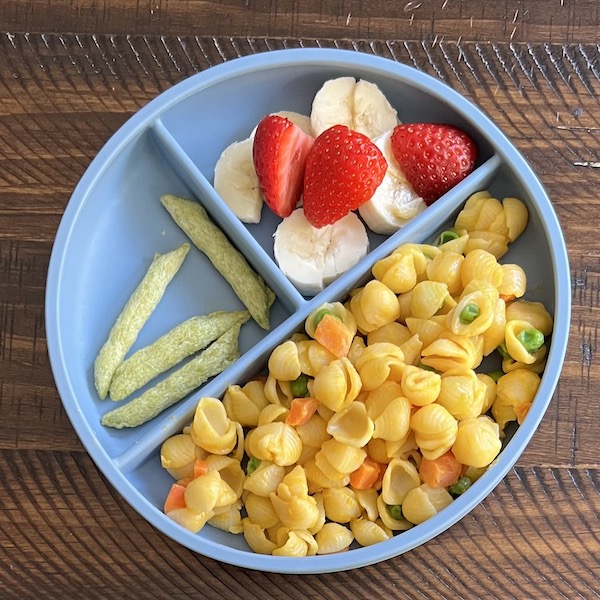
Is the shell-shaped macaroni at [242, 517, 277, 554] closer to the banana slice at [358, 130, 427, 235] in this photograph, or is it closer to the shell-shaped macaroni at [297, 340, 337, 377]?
the shell-shaped macaroni at [297, 340, 337, 377]


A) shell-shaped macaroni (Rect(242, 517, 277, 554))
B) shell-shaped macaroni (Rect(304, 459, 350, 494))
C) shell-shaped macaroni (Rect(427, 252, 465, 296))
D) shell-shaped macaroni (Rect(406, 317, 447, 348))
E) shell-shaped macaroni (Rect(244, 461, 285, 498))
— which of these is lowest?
shell-shaped macaroni (Rect(242, 517, 277, 554))

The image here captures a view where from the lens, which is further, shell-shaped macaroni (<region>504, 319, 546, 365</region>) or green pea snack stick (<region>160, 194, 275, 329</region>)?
green pea snack stick (<region>160, 194, 275, 329</region>)

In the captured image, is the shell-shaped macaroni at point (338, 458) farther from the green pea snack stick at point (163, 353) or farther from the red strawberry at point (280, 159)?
the red strawberry at point (280, 159)

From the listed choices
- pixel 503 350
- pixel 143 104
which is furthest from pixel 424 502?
pixel 143 104

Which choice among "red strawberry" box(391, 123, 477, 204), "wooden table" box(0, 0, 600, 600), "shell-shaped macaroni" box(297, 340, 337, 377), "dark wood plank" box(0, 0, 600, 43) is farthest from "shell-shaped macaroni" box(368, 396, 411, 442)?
"dark wood plank" box(0, 0, 600, 43)

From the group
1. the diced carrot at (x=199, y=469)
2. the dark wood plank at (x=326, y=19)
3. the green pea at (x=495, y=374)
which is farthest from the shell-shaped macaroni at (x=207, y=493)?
the dark wood plank at (x=326, y=19)
